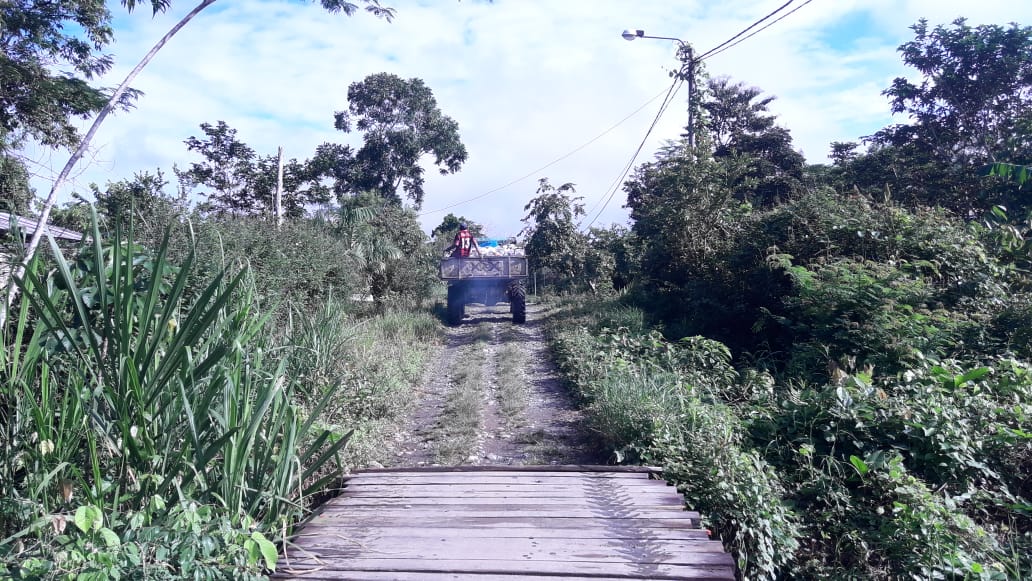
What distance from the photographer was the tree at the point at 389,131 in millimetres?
28609

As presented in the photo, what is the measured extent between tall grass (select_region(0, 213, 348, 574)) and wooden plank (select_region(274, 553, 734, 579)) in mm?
445

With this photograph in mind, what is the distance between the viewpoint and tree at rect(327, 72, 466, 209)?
28.6 m

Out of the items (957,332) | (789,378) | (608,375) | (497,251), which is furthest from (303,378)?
(497,251)

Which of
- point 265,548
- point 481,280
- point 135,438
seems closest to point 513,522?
point 265,548

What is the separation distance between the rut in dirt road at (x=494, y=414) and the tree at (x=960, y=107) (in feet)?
33.4

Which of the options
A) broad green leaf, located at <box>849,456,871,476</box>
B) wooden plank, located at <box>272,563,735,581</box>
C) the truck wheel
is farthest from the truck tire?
wooden plank, located at <box>272,563,735,581</box>

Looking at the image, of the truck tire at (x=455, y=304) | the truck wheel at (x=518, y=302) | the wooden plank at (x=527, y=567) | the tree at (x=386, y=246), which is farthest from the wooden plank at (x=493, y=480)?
the truck tire at (x=455, y=304)

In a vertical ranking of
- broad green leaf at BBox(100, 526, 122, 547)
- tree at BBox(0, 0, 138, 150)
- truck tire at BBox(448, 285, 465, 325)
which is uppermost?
tree at BBox(0, 0, 138, 150)

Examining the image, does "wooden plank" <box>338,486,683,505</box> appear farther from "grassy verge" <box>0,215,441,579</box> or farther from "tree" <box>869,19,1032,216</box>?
"tree" <box>869,19,1032,216</box>

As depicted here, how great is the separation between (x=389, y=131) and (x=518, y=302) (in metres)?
17.2

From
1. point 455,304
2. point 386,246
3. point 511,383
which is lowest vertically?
point 511,383

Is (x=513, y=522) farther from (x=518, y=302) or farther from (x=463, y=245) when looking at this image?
(x=463, y=245)

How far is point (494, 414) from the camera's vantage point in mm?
7430

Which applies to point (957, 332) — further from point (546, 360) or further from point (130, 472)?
point (130, 472)
